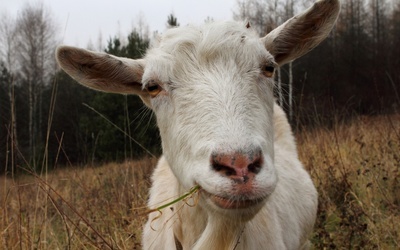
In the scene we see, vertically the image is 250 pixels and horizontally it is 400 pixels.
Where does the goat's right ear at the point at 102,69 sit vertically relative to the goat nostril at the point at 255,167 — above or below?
above

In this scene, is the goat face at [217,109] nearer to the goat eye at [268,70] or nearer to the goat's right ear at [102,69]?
the goat eye at [268,70]

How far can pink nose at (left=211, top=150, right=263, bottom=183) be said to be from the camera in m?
2.00

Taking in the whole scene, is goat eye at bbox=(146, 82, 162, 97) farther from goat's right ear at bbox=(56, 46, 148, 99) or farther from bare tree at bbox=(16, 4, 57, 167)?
bare tree at bbox=(16, 4, 57, 167)

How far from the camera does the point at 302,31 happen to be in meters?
3.16

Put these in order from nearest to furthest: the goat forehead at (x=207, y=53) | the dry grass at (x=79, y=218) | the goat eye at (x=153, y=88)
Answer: the goat forehead at (x=207, y=53) → the goat eye at (x=153, y=88) → the dry grass at (x=79, y=218)

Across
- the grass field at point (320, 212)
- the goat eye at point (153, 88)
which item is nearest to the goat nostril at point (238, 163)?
the grass field at point (320, 212)

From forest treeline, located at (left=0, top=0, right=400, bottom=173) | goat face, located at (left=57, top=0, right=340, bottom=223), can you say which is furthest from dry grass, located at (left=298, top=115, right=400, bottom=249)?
forest treeline, located at (left=0, top=0, right=400, bottom=173)

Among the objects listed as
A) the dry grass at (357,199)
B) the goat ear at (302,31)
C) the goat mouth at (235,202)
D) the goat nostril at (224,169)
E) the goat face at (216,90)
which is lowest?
the dry grass at (357,199)

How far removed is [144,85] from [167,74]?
22 centimetres

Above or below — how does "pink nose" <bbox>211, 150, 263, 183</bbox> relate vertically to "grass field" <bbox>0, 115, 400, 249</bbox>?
above

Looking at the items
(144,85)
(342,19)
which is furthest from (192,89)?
(342,19)

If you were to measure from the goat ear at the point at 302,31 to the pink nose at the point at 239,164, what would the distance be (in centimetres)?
132

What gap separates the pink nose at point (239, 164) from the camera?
78.9 inches

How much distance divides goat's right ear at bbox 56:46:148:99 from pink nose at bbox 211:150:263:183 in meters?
1.25
